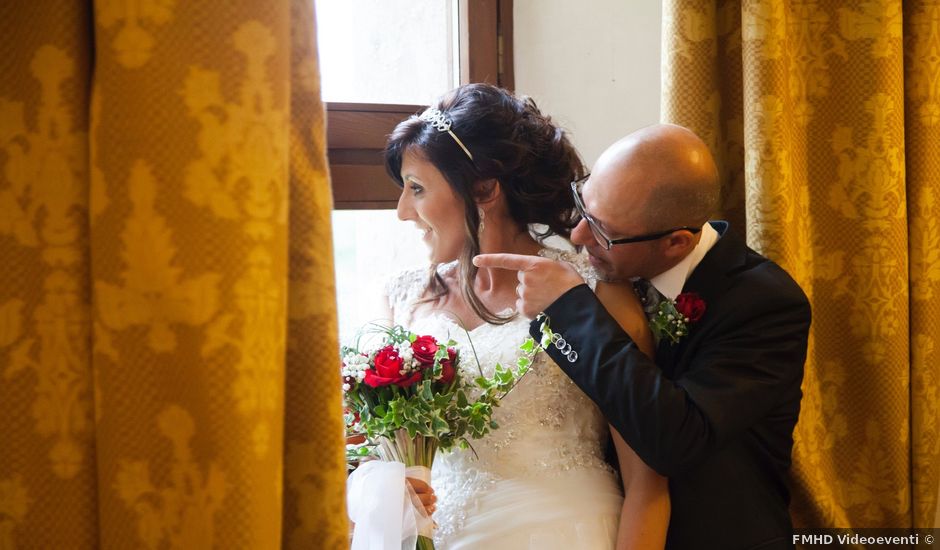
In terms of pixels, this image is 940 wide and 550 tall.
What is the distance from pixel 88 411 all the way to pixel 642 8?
71.0 inches

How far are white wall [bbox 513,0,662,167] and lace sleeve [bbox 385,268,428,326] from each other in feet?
2.15

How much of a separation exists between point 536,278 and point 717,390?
36 centimetres

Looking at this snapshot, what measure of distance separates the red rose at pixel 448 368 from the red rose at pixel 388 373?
0.05 meters

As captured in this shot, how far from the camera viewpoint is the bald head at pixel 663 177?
1437mm

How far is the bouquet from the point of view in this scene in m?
1.36

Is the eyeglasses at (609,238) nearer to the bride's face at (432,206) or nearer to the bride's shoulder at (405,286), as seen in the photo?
the bride's face at (432,206)

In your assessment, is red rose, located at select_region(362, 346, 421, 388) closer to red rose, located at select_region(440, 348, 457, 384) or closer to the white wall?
red rose, located at select_region(440, 348, 457, 384)

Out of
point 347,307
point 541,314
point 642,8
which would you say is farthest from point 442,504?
point 642,8

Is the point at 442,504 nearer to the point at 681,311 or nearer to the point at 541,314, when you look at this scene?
the point at 541,314

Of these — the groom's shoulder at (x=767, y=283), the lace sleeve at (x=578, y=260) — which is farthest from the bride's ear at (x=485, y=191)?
the groom's shoulder at (x=767, y=283)

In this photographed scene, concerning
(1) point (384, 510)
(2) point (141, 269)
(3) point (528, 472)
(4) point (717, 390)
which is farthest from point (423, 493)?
(2) point (141, 269)

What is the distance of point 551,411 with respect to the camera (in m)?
1.56

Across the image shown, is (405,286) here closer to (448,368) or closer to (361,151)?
(361,151)

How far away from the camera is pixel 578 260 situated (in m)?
1.70
